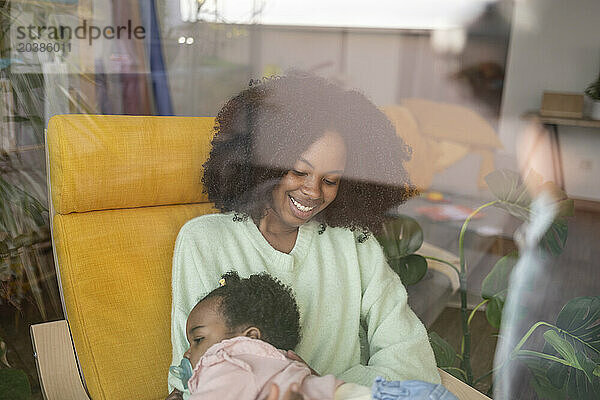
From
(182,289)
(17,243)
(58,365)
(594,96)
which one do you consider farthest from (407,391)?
(17,243)

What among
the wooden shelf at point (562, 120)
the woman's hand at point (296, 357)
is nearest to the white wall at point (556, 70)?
the wooden shelf at point (562, 120)

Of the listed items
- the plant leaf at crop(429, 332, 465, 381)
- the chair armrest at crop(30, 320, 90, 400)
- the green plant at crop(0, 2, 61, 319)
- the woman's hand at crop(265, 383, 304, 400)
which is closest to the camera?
the woman's hand at crop(265, 383, 304, 400)

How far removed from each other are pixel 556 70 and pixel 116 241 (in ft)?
2.81

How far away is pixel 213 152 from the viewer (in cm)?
112

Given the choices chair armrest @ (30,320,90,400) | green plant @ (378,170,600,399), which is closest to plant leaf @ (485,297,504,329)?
green plant @ (378,170,600,399)

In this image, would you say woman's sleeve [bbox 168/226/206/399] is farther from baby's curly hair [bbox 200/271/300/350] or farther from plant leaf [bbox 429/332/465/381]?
plant leaf [bbox 429/332/465/381]

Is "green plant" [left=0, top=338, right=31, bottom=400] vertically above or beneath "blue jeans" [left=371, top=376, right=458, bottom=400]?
beneath

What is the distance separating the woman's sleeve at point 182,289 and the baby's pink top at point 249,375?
5.2 inches

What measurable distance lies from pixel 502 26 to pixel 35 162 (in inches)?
41.0

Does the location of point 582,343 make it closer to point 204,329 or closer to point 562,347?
point 562,347

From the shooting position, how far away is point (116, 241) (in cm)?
111

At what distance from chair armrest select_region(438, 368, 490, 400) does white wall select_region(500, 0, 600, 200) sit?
38 centimetres

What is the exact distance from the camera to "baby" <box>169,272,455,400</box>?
0.77m

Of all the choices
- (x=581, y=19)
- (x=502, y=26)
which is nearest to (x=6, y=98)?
(x=502, y=26)
